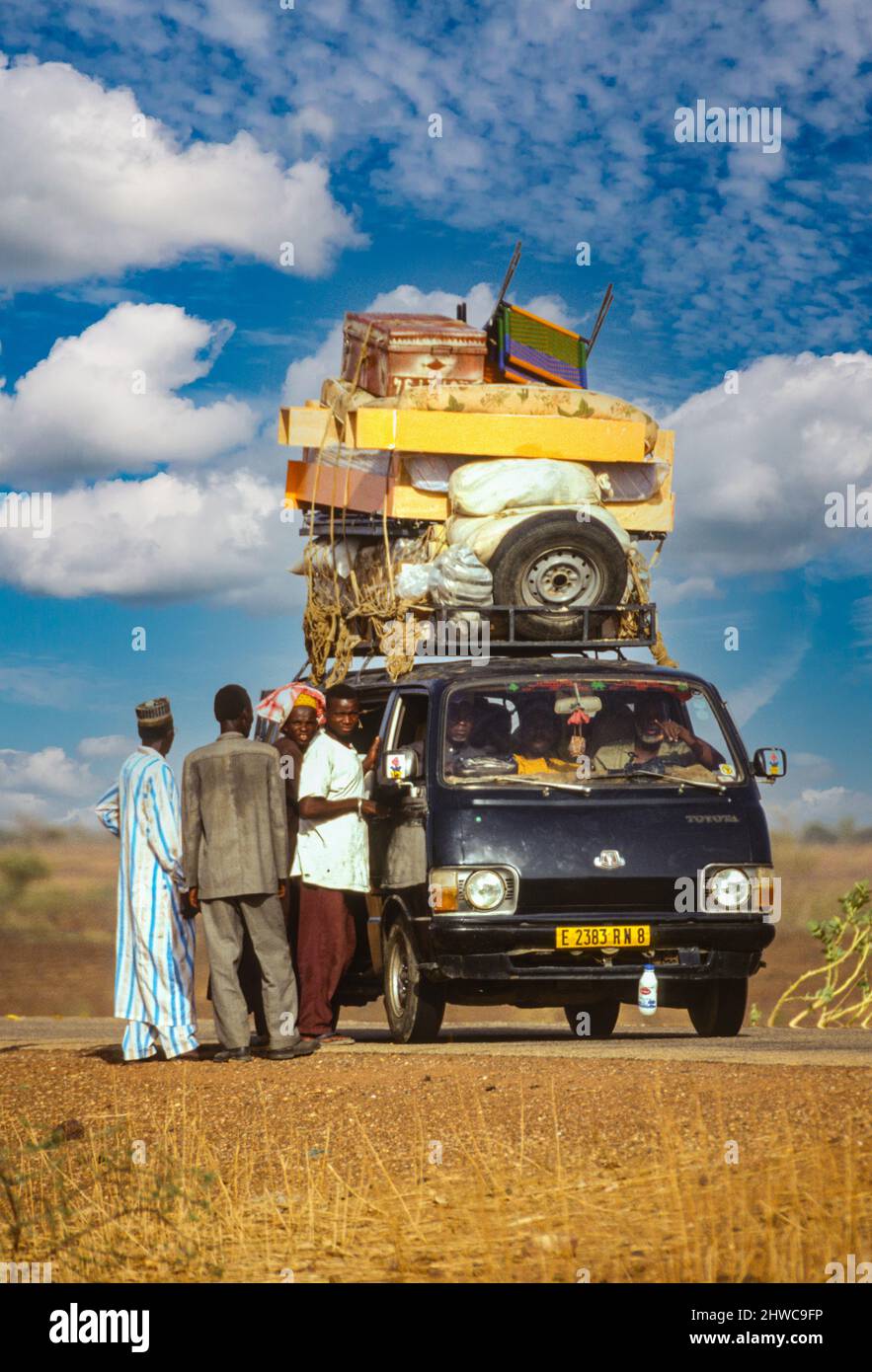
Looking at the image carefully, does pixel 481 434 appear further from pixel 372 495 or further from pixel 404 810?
pixel 404 810

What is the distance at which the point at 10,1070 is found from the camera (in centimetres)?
1189

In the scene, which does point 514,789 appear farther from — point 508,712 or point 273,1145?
point 273,1145

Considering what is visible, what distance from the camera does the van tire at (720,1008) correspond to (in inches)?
516

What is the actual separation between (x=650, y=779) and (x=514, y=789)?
0.86 m

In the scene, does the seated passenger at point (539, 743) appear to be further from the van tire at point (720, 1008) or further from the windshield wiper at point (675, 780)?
the van tire at point (720, 1008)

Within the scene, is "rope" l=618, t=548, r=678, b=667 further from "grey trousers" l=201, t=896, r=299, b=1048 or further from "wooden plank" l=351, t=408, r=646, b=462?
"grey trousers" l=201, t=896, r=299, b=1048

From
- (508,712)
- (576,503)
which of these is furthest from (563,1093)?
(576,503)

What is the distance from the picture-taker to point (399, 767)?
12.2 m

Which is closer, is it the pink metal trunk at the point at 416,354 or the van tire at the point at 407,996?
the van tire at the point at 407,996

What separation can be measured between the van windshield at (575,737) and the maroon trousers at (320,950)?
1.27 m

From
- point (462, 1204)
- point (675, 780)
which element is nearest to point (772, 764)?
point (675, 780)

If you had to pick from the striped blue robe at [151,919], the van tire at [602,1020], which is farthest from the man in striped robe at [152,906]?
the van tire at [602,1020]

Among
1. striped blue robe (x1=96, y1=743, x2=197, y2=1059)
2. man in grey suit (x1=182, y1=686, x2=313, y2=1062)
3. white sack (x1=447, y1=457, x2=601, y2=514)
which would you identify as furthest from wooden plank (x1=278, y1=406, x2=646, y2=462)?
striped blue robe (x1=96, y1=743, x2=197, y2=1059)

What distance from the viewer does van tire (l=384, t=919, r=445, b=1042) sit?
490 inches
